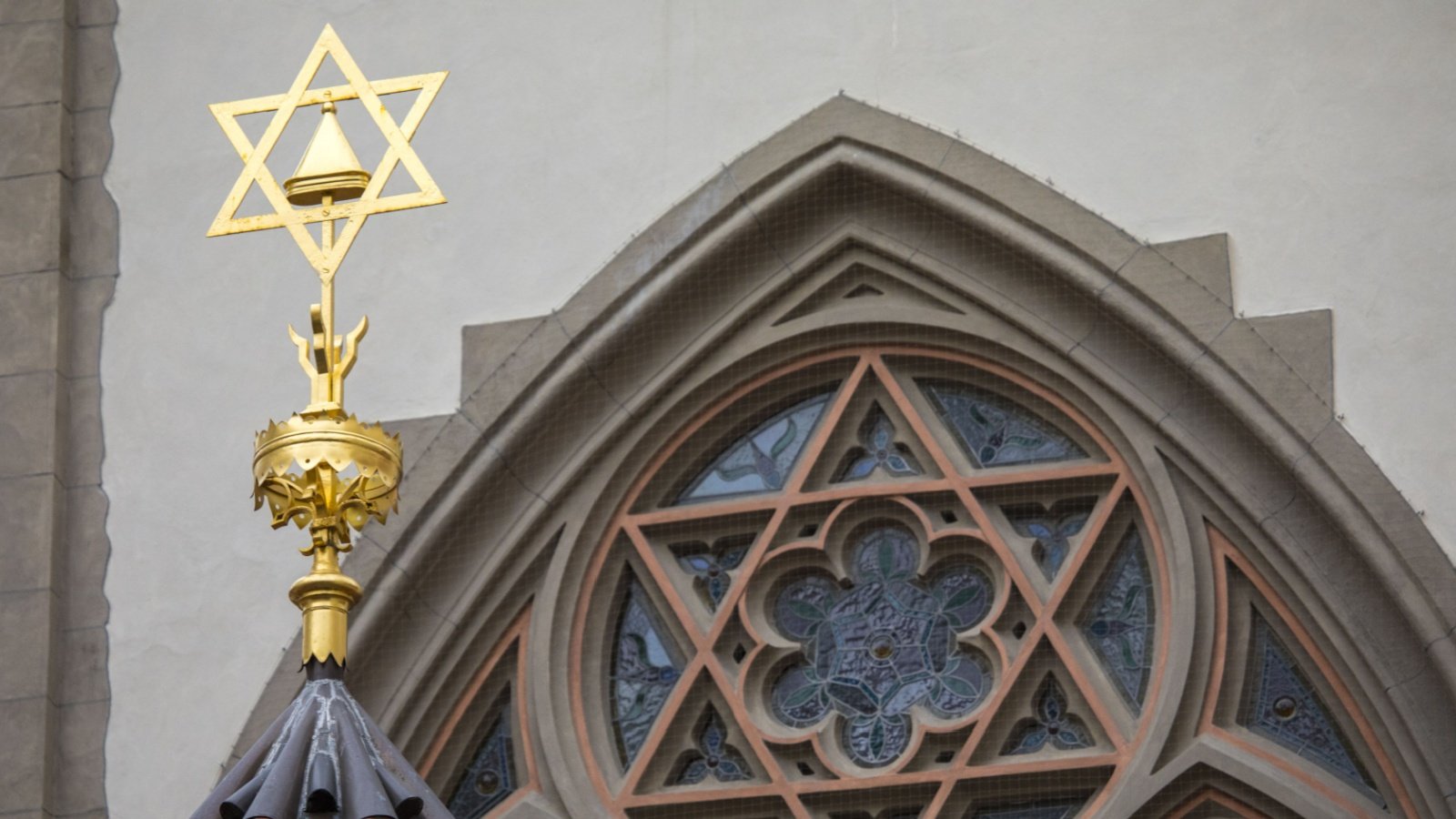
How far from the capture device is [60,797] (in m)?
10.0

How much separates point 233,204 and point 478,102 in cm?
248

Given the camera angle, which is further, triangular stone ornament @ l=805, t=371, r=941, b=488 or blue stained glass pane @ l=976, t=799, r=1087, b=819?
triangular stone ornament @ l=805, t=371, r=941, b=488

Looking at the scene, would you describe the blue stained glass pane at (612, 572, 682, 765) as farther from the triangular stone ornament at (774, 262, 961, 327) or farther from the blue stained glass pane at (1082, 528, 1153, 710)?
the blue stained glass pane at (1082, 528, 1153, 710)

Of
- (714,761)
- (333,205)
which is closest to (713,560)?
(714,761)

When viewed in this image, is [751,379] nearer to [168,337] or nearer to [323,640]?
[168,337]

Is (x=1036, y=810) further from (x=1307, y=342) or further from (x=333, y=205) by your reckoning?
(x=333, y=205)

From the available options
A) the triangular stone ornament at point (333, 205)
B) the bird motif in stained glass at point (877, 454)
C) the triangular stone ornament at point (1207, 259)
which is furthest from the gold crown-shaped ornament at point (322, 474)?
the triangular stone ornament at point (1207, 259)

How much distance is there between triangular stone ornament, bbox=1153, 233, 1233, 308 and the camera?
982cm

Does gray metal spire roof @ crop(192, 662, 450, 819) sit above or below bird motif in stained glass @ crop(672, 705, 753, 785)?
below

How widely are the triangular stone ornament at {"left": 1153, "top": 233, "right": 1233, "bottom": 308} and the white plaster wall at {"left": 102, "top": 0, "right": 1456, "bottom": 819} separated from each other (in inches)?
2.0

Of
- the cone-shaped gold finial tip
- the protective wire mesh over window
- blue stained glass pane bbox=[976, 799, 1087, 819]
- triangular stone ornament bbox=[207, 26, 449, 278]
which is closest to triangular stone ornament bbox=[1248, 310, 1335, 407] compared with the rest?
the protective wire mesh over window

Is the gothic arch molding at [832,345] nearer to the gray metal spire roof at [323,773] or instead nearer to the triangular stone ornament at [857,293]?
the triangular stone ornament at [857,293]

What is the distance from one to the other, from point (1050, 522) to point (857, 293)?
971 mm

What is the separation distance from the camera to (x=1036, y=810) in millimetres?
9734
